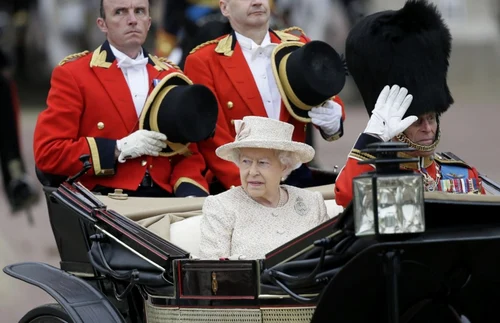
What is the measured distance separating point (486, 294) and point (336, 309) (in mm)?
559

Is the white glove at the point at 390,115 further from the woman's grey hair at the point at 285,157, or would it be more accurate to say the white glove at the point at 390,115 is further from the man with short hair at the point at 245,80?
the man with short hair at the point at 245,80

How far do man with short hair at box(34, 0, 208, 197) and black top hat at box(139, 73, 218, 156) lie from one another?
0.06m

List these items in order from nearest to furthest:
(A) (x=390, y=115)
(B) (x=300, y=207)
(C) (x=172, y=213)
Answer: (A) (x=390, y=115) → (B) (x=300, y=207) → (C) (x=172, y=213)

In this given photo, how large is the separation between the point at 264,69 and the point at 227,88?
195 mm

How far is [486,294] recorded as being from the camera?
4273 millimetres

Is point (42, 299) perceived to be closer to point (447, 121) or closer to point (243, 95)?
point (243, 95)

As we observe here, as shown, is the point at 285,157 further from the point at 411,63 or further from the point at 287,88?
the point at 287,88

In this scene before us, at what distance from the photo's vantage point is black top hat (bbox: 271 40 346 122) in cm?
559

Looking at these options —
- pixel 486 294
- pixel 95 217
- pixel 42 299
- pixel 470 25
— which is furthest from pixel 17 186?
pixel 470 25

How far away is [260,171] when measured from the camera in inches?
184

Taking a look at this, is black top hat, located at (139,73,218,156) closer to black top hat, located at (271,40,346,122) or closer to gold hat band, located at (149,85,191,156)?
gold hat band, located at (149,85,191,156)

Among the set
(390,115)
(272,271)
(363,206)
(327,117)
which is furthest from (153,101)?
(363,206)

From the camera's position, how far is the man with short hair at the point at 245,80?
5750 millimetres

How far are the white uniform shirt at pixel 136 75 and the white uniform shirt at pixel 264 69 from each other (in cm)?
48
